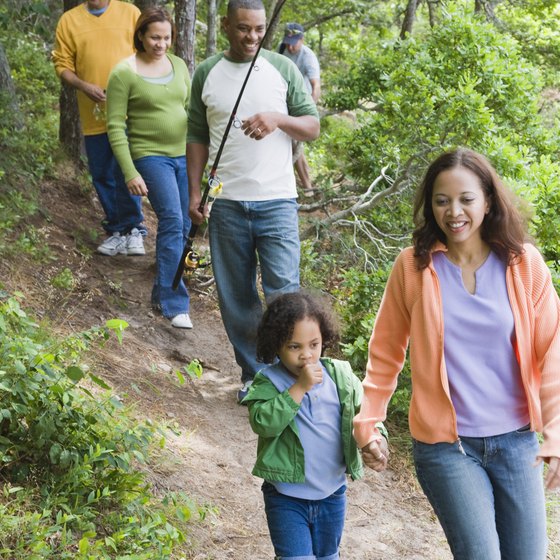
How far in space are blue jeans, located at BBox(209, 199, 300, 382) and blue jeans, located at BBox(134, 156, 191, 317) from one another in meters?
1.33

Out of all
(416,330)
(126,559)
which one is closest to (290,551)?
(126,559)

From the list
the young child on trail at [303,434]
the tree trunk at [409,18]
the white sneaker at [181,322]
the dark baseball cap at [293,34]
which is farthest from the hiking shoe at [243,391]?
the tree trunk at [409,18]

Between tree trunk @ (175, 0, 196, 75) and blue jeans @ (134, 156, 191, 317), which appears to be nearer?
blue jeans @ (134, 156, 191, 317)

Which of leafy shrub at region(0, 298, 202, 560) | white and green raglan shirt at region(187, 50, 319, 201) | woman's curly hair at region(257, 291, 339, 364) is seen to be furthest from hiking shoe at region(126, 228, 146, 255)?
woman's curly hair at region(257, 291, 339, 364)

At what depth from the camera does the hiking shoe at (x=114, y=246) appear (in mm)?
7777

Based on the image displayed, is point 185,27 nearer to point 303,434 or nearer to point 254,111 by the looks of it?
point 254,111

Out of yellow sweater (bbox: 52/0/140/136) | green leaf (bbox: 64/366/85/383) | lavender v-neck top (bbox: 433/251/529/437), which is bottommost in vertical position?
green leaf (bbox: 64/366/85/383)

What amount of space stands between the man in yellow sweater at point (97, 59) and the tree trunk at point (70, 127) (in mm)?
1774

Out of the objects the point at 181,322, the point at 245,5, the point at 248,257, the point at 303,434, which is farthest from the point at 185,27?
the point at 303,434

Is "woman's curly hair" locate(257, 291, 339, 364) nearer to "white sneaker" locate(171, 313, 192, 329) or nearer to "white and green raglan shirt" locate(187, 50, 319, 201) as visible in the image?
"white and green raglan shirt" locate(187, 50, 319, 201)

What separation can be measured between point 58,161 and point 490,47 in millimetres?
4416

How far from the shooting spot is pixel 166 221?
655 centimetres

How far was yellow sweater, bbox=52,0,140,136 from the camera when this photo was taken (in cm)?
754

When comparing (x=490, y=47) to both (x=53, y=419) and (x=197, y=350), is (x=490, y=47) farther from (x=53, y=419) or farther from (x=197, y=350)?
(x=53, y=419)
